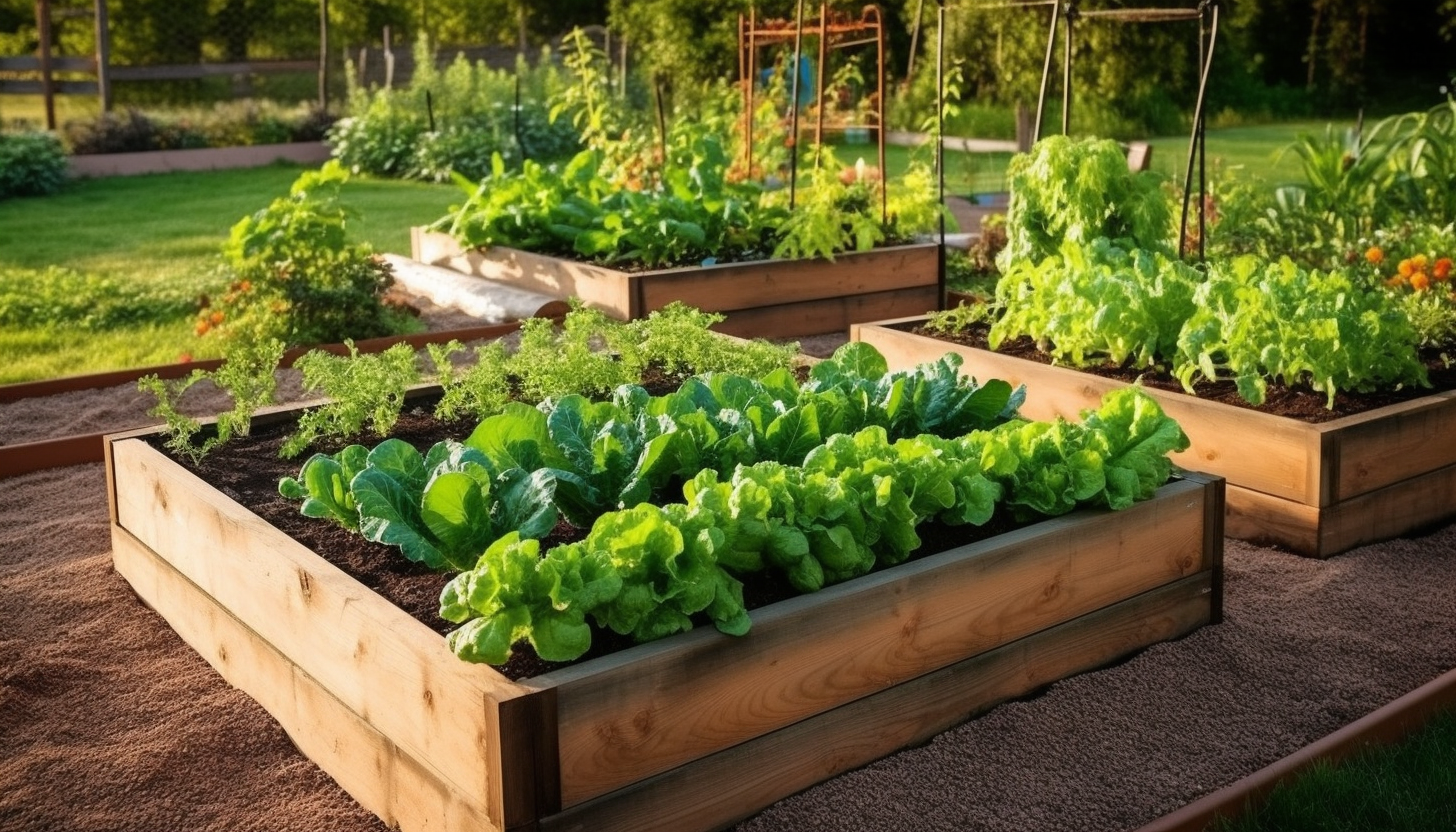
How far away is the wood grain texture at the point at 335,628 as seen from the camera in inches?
98.0

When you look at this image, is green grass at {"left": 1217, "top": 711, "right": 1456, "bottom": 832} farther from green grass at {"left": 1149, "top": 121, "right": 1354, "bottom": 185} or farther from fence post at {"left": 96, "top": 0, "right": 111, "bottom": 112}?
fence post at {"left": 96, "top": 0, "right": 111, "bottom": 112}

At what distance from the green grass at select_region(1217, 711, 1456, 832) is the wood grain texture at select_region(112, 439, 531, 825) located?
138 centimetres

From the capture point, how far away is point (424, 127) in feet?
52.3

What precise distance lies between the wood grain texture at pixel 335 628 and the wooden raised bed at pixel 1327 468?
260cm

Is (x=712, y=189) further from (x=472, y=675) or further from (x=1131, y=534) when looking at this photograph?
(x=472, y=675)

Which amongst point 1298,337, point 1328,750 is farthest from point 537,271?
point 1328,750

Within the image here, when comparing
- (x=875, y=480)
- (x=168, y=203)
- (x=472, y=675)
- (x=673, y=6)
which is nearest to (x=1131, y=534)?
(x=875, y=480)

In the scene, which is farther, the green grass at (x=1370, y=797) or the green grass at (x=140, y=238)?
the green grass at (x=140, y=238)

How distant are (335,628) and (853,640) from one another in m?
1.05

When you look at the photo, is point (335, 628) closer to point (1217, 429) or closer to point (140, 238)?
point (1217, 429)

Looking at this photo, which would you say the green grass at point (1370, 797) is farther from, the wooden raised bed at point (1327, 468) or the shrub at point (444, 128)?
the shrub at point (444, 128)

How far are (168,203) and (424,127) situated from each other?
12.2 feet

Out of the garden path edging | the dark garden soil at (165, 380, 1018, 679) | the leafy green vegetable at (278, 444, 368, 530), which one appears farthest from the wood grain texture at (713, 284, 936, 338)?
the garden path edging

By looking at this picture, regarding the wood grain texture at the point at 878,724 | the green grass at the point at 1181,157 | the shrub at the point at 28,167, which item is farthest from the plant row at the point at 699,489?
the shrub at the point at 28,167
